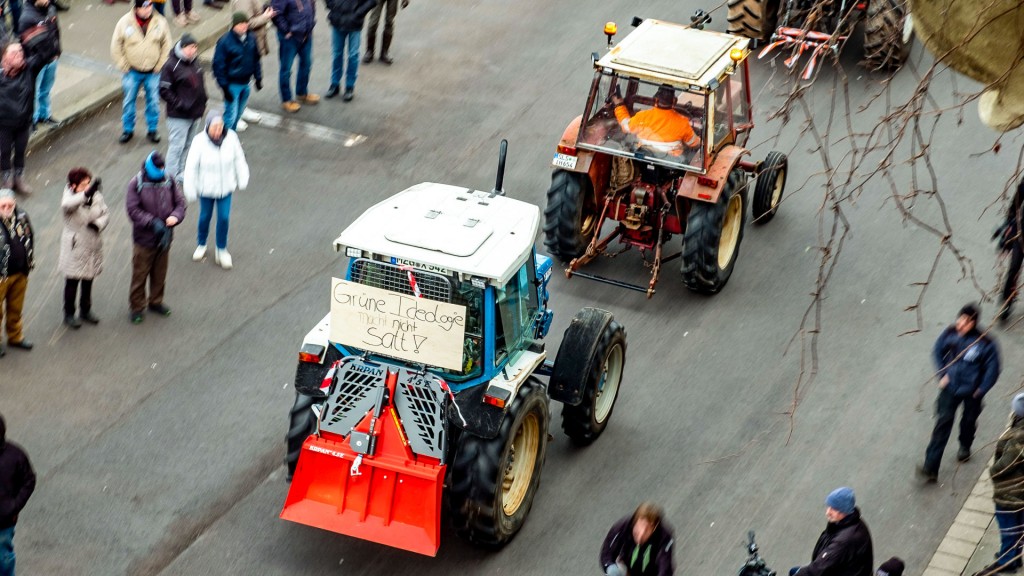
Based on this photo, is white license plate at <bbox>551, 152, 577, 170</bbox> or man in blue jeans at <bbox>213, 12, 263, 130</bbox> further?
man in blue jeans at <bbox>213, 12, 263, 130</bbox>

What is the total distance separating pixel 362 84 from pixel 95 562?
9078mm

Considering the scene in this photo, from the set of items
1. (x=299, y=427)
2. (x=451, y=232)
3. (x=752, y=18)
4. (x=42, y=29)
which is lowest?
(x=299, y=427)

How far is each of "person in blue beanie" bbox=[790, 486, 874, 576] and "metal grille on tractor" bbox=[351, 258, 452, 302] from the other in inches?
110

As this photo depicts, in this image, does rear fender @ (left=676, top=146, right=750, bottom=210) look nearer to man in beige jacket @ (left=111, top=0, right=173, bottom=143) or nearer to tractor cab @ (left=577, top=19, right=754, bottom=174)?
tractor cab @ (left=577, top=19, right=754, bottom=174)

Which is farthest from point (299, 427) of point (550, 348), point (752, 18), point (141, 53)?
point (752, 18)

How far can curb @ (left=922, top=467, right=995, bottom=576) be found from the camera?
10.1 meters

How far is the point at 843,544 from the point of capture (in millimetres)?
8648

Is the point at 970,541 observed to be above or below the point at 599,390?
below

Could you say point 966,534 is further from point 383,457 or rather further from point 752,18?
point 752,18

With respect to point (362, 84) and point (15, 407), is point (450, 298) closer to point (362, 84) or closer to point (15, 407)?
point (15, 407)

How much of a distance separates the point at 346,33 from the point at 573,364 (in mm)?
7588

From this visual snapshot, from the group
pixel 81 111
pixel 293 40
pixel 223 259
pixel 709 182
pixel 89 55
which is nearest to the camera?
pixel 709 182

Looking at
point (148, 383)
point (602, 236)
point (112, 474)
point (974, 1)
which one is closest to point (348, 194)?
point (602, 236)

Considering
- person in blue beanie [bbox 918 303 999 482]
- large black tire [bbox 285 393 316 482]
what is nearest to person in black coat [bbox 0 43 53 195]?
large black tire [bbox 285 393 316 482]
